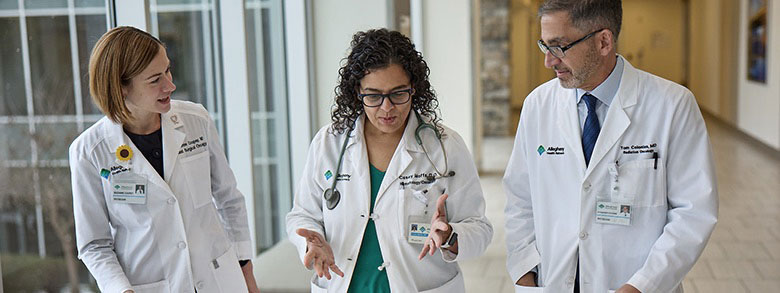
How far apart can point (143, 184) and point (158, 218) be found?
0.36 ft

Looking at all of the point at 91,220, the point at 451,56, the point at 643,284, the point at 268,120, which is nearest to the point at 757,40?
the point at 451,56

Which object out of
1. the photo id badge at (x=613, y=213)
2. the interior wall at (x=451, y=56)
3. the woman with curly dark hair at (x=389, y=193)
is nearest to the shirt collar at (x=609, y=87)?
the photo id badge at (x=613, y=213)

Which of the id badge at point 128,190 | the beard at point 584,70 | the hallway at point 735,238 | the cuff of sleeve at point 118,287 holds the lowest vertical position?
the hallway at point 735,238

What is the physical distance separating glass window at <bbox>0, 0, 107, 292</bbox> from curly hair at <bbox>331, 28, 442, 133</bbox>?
1.20 m

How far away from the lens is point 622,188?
2.10 m

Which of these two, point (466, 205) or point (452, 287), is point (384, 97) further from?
point (452, 287)

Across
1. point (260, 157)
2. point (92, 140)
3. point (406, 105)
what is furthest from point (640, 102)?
point (260, 157)

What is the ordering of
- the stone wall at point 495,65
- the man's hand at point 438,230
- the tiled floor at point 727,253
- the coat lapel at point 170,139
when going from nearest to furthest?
the man's hand at point 438,230 < the coat lapel at point 170,139 < the tiled floor at point 727,253 < the stone wall at point 495,65

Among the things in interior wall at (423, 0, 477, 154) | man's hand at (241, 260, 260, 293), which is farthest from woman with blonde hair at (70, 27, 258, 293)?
interior wall at (423, 0, 477, 154)

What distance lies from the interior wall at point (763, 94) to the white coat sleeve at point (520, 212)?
348 inches

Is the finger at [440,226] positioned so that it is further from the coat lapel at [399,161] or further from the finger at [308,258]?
the finger at [308,258]

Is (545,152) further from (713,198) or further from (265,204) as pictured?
(265,204)

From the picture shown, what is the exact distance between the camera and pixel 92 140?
7.06 ft

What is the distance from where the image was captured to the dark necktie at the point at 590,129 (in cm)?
218
